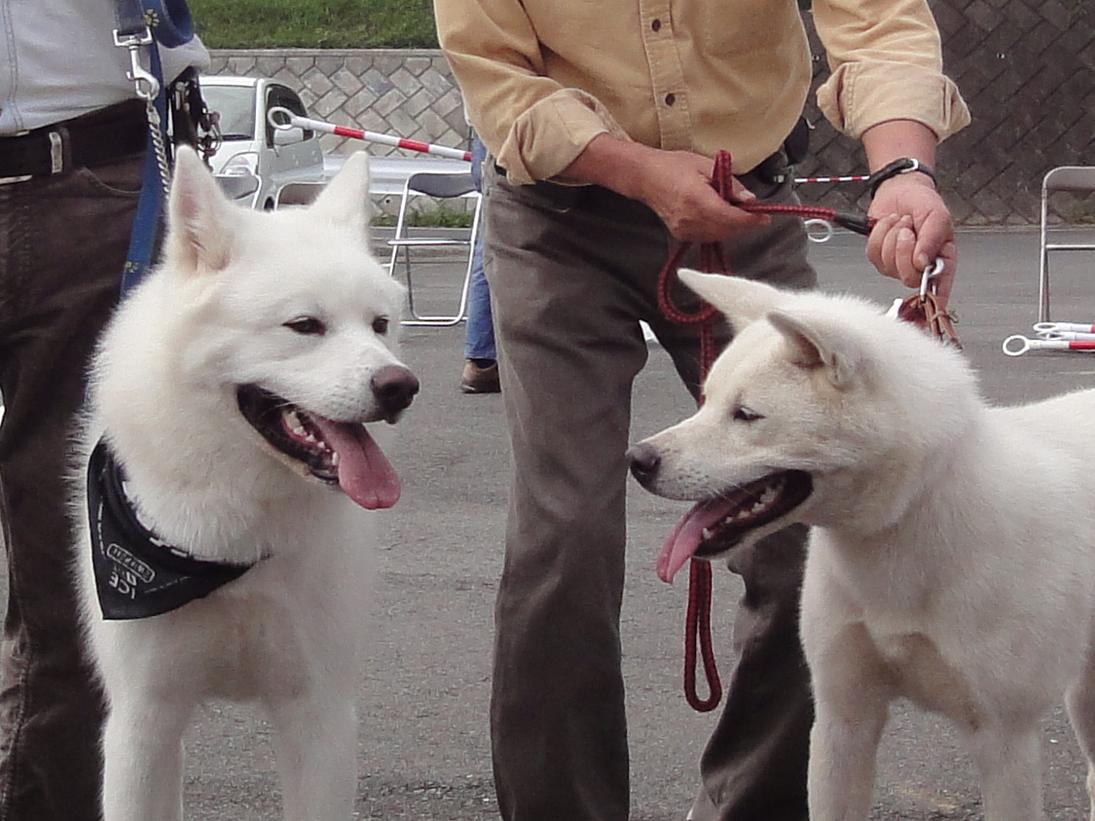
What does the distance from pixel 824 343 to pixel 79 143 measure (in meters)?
1.50

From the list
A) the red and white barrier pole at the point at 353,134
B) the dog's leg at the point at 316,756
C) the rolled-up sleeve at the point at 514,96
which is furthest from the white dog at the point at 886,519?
the red and white barrier pole at the point at 353,134

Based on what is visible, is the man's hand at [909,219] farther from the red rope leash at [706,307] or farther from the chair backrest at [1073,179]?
the chair backrest at [1073,179]

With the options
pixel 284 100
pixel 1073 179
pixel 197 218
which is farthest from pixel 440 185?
pixel 197 218

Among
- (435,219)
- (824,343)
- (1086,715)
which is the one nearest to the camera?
(824,343)

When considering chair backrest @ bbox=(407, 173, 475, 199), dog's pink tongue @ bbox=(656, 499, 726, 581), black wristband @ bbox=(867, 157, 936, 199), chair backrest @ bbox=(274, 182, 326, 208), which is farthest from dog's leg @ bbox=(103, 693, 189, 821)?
chair backrest @ bbox=(407, 173, 475, 199)

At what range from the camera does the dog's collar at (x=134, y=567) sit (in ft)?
9.60

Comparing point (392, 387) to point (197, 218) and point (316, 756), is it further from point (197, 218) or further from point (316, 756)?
point (316, 756)

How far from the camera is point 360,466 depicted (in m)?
2.89

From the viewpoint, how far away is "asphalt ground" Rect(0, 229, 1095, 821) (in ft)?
13.0

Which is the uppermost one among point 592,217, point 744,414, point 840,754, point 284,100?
point 592,217

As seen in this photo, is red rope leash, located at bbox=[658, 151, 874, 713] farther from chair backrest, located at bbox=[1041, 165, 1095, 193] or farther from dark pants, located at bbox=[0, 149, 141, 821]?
chair backrest, located at bbox=[1041, 165, 1095, 193]

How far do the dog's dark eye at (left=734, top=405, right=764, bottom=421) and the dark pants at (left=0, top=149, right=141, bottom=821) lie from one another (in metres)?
1.28

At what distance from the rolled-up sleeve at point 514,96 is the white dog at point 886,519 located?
1.14 feet

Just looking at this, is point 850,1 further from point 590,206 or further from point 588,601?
point 588,601
